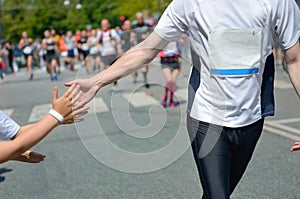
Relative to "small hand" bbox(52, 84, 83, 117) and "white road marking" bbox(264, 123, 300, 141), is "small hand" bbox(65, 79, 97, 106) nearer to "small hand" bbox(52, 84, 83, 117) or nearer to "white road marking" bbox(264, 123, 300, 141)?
"small hand" bbox(52, 84, 83, 117)

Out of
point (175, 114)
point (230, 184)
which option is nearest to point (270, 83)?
point (230, 184)

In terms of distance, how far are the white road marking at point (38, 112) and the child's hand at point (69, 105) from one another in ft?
22.4

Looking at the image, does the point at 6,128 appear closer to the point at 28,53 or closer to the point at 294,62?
the point at 294,62

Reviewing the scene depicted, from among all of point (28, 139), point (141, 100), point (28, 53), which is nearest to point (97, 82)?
point (28, 139)

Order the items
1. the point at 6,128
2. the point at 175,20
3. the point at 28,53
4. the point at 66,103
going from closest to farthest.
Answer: the point at 66,103 < the point at 6,128 < the point at 175,20 < the point at 28,53

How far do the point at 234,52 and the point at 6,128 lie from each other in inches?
53.3

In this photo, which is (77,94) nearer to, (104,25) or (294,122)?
(294,122)

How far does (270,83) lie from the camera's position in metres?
2.82

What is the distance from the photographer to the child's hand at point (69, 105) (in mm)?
2252

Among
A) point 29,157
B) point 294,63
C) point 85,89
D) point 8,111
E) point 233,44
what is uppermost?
point 233,44

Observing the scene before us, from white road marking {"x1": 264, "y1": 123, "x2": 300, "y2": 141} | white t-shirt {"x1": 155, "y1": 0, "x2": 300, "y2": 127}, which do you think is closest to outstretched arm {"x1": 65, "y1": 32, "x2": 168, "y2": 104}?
white t-shirt {"x1": 155, "y1": 0, "x2": 300, "y2": 127}

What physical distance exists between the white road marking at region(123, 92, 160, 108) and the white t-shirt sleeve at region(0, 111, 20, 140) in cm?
726

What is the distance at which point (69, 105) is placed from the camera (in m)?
2.27

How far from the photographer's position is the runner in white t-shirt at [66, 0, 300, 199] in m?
2.65
